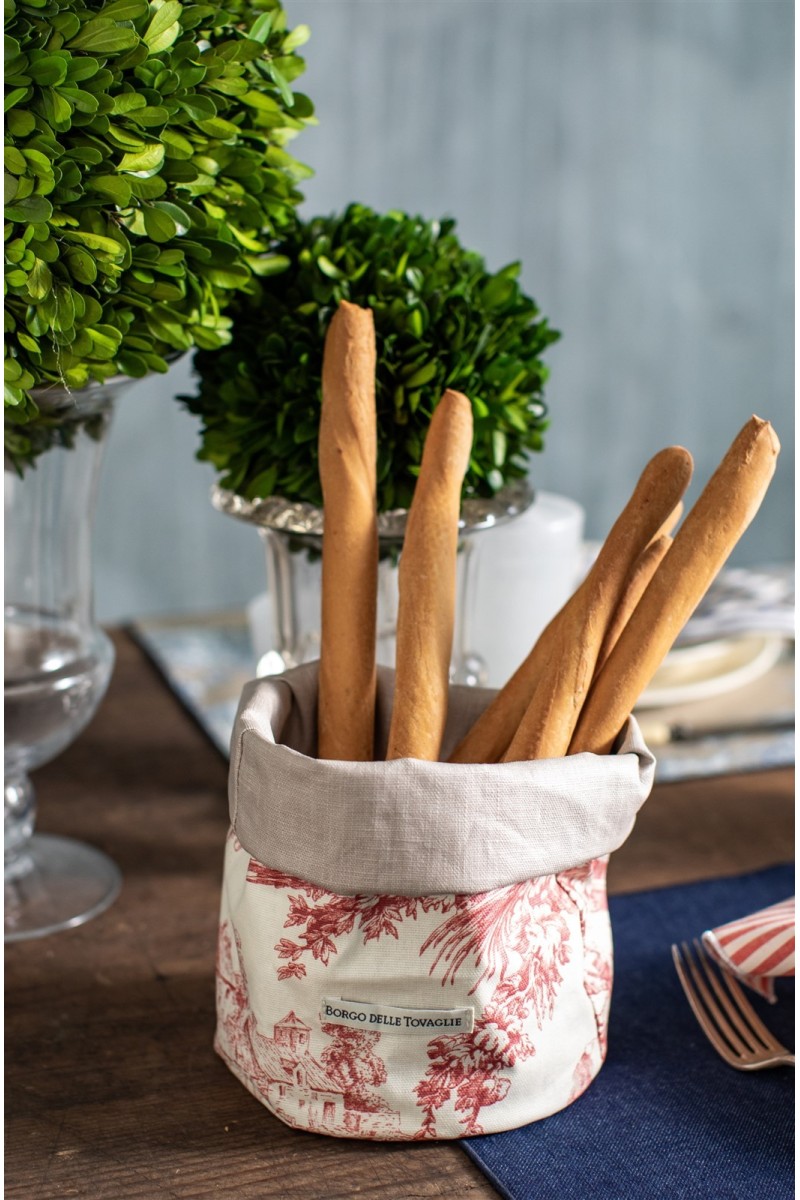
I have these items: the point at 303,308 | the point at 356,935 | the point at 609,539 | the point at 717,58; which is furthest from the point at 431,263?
the point at 717,58

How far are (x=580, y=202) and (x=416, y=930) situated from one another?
1281mm

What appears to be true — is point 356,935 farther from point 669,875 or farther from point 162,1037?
point 669,875

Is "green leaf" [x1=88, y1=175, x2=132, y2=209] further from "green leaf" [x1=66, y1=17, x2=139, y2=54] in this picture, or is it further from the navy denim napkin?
the navy denim napkin

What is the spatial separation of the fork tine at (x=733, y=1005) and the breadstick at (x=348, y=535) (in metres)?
0.15

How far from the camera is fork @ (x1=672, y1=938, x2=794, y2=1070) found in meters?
0.38

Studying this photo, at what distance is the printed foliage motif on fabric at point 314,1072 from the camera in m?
0.33

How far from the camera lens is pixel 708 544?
341mm

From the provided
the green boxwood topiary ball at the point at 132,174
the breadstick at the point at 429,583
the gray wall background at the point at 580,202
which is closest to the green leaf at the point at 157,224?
the green boxwood topiary ball at the point at 132,174

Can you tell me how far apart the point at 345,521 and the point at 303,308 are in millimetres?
111

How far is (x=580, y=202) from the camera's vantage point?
4.75 ft

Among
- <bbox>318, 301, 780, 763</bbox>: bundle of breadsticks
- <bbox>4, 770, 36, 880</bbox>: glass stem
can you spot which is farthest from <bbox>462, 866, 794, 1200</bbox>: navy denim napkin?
<bbox>4, 770, 36, 880</bbox>: glass stem

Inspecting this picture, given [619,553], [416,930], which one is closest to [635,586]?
[619,553]

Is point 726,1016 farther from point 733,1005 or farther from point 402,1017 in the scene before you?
point 402,1017

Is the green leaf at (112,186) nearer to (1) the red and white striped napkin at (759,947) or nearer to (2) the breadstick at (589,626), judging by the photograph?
(2) the breadstick at (589,626)
